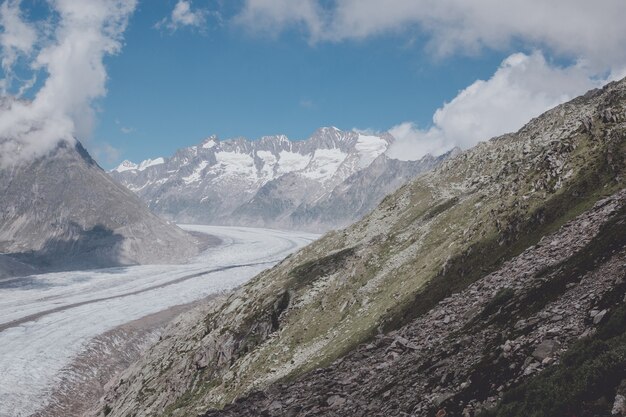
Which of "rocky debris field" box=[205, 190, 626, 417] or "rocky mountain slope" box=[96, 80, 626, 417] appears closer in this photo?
"rocky debris field" box=[205, 190, 626, 417]

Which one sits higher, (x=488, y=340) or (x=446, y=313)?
(x=446, y=313)

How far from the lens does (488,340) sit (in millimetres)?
23625

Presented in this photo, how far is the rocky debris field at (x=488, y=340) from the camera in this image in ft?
63.4

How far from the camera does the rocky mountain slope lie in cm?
1961

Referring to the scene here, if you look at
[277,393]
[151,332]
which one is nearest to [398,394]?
[277,393]

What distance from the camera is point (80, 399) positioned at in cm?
11244

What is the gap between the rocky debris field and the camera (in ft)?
63.4

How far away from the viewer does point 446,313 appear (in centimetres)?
3225

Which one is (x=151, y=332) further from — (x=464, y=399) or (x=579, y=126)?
(x=464, y=399)

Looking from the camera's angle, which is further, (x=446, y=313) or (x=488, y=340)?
(x=446, y=313)

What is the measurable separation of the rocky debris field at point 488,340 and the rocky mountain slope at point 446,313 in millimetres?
106

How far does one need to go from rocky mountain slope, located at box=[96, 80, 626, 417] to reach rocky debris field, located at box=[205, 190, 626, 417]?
11 centimetres

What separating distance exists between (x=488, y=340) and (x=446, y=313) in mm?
8650

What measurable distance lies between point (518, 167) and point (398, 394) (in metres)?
40.8
